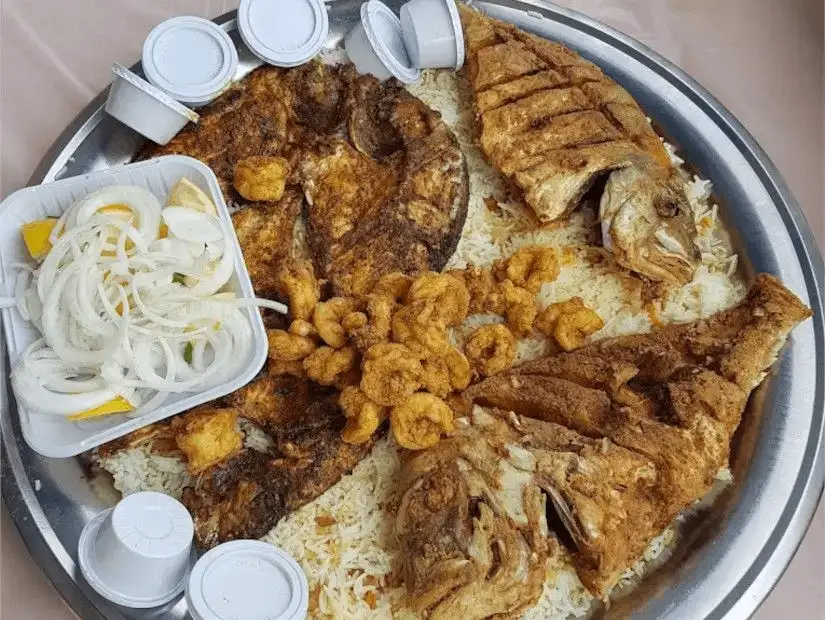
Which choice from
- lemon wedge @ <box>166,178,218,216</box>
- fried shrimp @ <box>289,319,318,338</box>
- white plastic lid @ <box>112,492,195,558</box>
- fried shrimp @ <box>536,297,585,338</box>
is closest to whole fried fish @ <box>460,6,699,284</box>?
fried shrimp @ <box>536,297,585,338</box>

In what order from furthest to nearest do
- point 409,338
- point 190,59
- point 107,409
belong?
point 190,59 → point 409,338 → point 107,409

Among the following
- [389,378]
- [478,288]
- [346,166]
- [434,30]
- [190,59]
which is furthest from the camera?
[434,30]

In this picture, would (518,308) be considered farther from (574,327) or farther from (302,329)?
(302,329)

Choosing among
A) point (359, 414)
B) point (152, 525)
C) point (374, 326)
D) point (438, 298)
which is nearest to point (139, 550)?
point (152, 525)

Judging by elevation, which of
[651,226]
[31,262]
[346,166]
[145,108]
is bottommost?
[31,262]

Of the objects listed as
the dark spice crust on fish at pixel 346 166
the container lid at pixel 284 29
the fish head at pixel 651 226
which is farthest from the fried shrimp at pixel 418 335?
the container lid at pixel 284 29

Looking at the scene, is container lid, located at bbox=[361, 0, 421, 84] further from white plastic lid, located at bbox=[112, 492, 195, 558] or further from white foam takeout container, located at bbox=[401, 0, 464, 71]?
white plastic lid, located at bbox=[112, 492, 195, 558]
